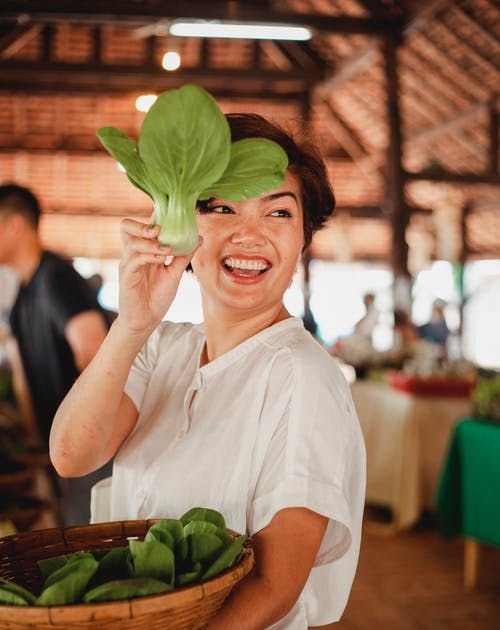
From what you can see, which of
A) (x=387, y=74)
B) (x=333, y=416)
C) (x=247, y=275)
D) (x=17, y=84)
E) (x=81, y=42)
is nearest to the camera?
(x=333, y=416)

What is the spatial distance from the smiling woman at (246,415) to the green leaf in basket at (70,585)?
0.67 feet

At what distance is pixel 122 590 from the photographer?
79 cm

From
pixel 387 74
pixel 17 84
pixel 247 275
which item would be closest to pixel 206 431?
pixel 247 275

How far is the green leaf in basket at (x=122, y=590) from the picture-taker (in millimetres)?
790

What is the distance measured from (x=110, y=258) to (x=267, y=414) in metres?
13.1

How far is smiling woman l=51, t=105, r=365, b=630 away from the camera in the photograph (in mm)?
1017

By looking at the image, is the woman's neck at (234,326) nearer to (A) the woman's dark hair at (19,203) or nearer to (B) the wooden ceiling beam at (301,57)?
(A) the woman's dark hair at (19,203)

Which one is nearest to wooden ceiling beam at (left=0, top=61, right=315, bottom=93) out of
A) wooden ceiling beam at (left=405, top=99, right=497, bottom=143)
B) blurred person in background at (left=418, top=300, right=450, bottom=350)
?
wooden ceiling beam at (left=405, top=99, right=497, bottom=143)

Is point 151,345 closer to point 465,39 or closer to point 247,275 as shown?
point 247,275

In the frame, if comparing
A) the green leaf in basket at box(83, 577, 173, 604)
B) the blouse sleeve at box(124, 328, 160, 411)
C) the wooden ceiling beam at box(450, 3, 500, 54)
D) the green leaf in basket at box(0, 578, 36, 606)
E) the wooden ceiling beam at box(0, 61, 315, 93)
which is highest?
the wooden ceiling beam at box(450, 3, 500, 54)

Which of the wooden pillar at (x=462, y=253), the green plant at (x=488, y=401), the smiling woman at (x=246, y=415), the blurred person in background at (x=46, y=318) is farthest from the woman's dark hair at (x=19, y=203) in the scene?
the wooden pillar at (x=462, y=253)

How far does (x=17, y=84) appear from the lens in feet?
35.8

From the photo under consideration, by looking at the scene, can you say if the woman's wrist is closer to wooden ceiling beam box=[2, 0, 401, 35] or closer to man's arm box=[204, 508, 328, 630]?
man's arm box=[204, 508, 328, 630]

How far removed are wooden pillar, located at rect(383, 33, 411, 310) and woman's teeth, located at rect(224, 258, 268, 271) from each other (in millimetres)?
7126
